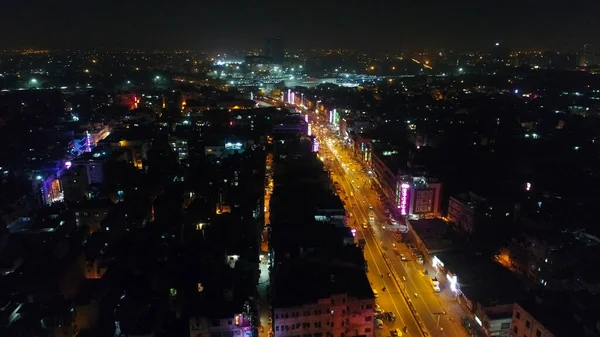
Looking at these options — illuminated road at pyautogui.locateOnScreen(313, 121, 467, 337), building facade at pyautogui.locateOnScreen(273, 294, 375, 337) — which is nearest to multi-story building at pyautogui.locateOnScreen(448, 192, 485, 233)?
illuminated road at pyautogui.locateOnScreen(313, 121, 467, 337)

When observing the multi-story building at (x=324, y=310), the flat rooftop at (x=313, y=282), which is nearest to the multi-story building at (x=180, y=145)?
the flat rooftop at (x=313, y=282)

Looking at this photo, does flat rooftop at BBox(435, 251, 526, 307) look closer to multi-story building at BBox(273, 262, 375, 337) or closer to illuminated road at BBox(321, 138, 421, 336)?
illuminated road at BBox(321, 138, 421, 336)

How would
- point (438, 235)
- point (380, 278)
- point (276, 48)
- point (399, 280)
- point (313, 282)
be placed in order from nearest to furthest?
point (313, 282)
point (399, 280)
point (380, 278)
point (438, 235)
point (276, 48)

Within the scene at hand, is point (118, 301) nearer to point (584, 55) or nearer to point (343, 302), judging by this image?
point (343, 302)

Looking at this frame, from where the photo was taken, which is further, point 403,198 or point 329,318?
point 403,198

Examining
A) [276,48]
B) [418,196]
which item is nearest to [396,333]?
[418,196]

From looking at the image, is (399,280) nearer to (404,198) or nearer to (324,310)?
(324,310)

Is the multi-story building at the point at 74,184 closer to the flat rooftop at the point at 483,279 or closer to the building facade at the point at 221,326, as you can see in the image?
the building facade at the point at 221,326
